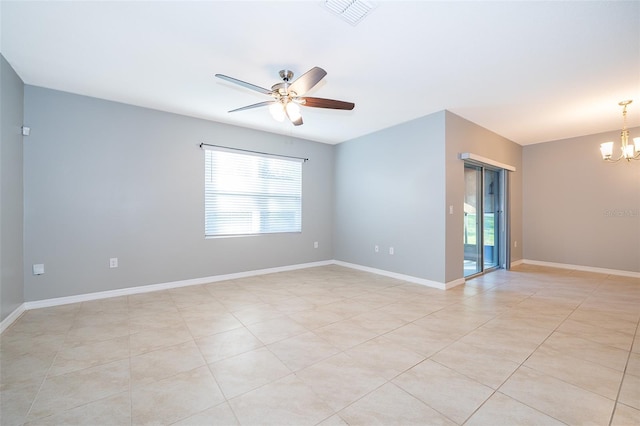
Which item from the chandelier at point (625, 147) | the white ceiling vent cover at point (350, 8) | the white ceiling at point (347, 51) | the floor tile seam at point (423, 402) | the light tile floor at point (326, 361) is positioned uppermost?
the white ceiling at point (347, 51)

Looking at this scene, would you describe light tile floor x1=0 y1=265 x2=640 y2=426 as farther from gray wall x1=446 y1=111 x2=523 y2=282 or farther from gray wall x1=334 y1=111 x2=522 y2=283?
gray wall x1=334 y1=111 x2=522 y2=283

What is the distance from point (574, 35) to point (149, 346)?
441cm

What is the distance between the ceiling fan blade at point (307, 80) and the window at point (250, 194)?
7.83 ft

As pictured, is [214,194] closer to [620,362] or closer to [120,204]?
[120,204]

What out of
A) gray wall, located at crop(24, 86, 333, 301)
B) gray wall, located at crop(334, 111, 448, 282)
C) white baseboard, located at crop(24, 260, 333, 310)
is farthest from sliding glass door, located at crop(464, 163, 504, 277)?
gray wall, located at crop(24, 86, 333, 301)

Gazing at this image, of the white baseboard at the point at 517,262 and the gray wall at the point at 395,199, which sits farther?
the white baseboard at the point at 517,262

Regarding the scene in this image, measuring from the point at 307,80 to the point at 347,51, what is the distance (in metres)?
0.52

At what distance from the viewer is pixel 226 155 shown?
452 centimetres

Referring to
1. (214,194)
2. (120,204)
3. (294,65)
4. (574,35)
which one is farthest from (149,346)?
(574,35)

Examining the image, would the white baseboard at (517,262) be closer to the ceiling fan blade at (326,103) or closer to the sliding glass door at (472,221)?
the sliding glass door at (472,221)

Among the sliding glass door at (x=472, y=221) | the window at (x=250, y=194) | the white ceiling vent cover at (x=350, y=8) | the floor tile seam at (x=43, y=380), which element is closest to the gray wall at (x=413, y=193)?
the sliding glass door at (x=472, y=221)

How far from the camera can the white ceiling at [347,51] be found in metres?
1.98

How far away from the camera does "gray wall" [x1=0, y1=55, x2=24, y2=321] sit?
8.38 feet

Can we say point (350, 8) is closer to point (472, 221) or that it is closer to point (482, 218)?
point (472, 221)
